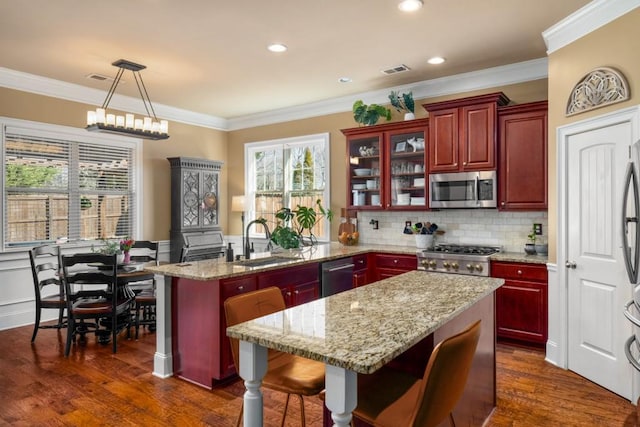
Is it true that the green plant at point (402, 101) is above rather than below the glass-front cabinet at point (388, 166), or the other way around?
above

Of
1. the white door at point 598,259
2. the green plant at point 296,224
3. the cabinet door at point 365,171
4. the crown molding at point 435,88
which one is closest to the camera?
the white door at point 598,259

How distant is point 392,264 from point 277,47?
268 cm

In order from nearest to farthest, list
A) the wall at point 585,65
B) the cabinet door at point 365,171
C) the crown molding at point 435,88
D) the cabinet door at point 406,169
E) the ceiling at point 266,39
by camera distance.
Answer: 1. the wall at point 585,65
2. the ceiling at point 266,39
3. the crown molding at point 435,88
4. the cabinet door at point 406,169
5. the cabinet door at point 365,171

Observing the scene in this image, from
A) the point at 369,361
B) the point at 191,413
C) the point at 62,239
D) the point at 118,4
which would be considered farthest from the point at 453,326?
the point at 62,239

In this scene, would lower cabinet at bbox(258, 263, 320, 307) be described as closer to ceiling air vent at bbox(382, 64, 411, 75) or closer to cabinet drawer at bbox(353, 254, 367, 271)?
cabinet drawer at bbox(353, 254, 367, 271)

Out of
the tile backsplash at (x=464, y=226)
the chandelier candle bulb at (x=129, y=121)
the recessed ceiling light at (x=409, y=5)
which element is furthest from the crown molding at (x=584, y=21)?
the chandelier candle bulb at (x=129, y=121)

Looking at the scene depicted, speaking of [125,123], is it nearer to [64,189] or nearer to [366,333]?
[64,189]

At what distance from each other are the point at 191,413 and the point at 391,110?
4166 millimetres

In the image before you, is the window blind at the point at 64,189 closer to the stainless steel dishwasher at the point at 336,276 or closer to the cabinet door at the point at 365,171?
the cabinet door at the point at 365,171

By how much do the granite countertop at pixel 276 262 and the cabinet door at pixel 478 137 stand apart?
3.28ft

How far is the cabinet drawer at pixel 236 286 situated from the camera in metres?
3.08

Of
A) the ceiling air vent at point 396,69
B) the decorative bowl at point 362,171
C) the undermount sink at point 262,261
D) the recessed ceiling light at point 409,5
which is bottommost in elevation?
the undermount sink at point 262,261

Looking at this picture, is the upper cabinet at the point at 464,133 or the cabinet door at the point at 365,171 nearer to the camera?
the upper cabinet at the point at 464,133

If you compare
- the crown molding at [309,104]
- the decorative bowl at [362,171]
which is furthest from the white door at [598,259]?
the decorative bowl at [362,171]
